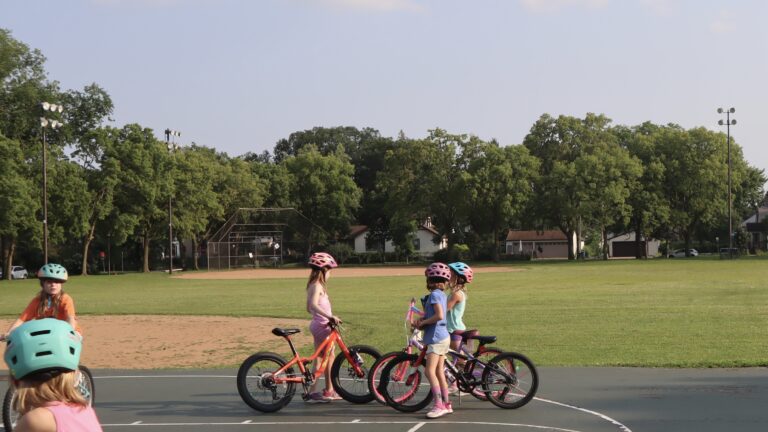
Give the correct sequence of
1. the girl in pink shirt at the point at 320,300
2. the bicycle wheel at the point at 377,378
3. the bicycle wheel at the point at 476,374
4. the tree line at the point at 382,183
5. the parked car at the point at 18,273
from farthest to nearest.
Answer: the parked car at the point at 18,273 → the tree line at the point at 382,183 → the girl in pink shirt at the point at 320,300 → the bicycle wheel at the point at 476,374 → the bicycle wheel at the point at 377,378

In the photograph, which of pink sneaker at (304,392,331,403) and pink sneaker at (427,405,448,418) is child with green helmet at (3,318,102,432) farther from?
pink sneaker at (304,392,331,403)

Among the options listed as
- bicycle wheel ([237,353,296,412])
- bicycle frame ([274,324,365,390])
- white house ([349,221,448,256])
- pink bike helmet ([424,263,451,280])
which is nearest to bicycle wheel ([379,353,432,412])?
bicycle frame ([274,324,365,390])

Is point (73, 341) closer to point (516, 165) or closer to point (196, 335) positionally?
point (196, 335)

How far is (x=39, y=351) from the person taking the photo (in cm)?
→ 347

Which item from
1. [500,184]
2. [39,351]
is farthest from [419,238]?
[39,351]

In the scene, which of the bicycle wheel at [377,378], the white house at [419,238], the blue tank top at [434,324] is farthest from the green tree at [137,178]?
the blue tank top at [434,324]

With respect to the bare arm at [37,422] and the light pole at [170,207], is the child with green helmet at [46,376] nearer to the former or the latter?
the bare arm at [37,422]

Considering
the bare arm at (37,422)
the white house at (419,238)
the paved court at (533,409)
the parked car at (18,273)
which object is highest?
the white house at (419,238)

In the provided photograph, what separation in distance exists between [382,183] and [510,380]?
7899cm

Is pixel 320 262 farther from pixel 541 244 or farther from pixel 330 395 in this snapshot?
pixel 541 244

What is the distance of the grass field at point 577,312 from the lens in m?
15.7

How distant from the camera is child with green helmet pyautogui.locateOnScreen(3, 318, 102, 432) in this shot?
11.4 ft

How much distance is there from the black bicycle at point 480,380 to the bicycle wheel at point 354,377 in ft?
1.31

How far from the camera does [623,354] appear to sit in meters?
15.3
